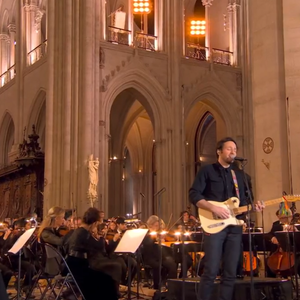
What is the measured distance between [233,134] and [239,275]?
709 inches

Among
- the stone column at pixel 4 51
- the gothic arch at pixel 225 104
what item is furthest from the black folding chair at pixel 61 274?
the stone column at pixel 4 51

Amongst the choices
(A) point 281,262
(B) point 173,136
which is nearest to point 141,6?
(B) point 173,136

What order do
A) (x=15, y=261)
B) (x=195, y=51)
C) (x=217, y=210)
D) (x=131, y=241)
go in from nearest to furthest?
1. (x=217, y=210)
2. (x=131, y=241)
3. (x=15, y=261)
4. (x=195, y=51)

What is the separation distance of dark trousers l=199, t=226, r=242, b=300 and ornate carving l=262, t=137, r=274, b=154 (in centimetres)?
758

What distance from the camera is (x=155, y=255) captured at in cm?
1026

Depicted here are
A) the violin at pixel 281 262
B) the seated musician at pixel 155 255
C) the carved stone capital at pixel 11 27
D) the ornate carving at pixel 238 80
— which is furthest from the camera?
the carved stone capital at pixel 11 27

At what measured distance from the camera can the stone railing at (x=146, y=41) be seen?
2412 centimetres

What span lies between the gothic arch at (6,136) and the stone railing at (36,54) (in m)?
3.69

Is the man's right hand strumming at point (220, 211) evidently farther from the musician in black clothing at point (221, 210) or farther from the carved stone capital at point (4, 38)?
the carved stone capital at point (4, 38)

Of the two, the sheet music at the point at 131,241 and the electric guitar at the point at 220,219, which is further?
the sheet music at the point at 131,241

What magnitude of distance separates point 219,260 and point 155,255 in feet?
15.3

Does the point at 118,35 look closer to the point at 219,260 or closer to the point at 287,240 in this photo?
the point at 287,240

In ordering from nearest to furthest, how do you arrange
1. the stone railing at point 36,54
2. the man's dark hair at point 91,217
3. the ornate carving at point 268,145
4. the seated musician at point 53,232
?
the man's dark hair at point 91,217
the seated musician at point 53,232
the ornate carving at point 268,145
the stone railing at point 36,54

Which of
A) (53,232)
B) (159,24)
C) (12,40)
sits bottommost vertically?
(53,232)
